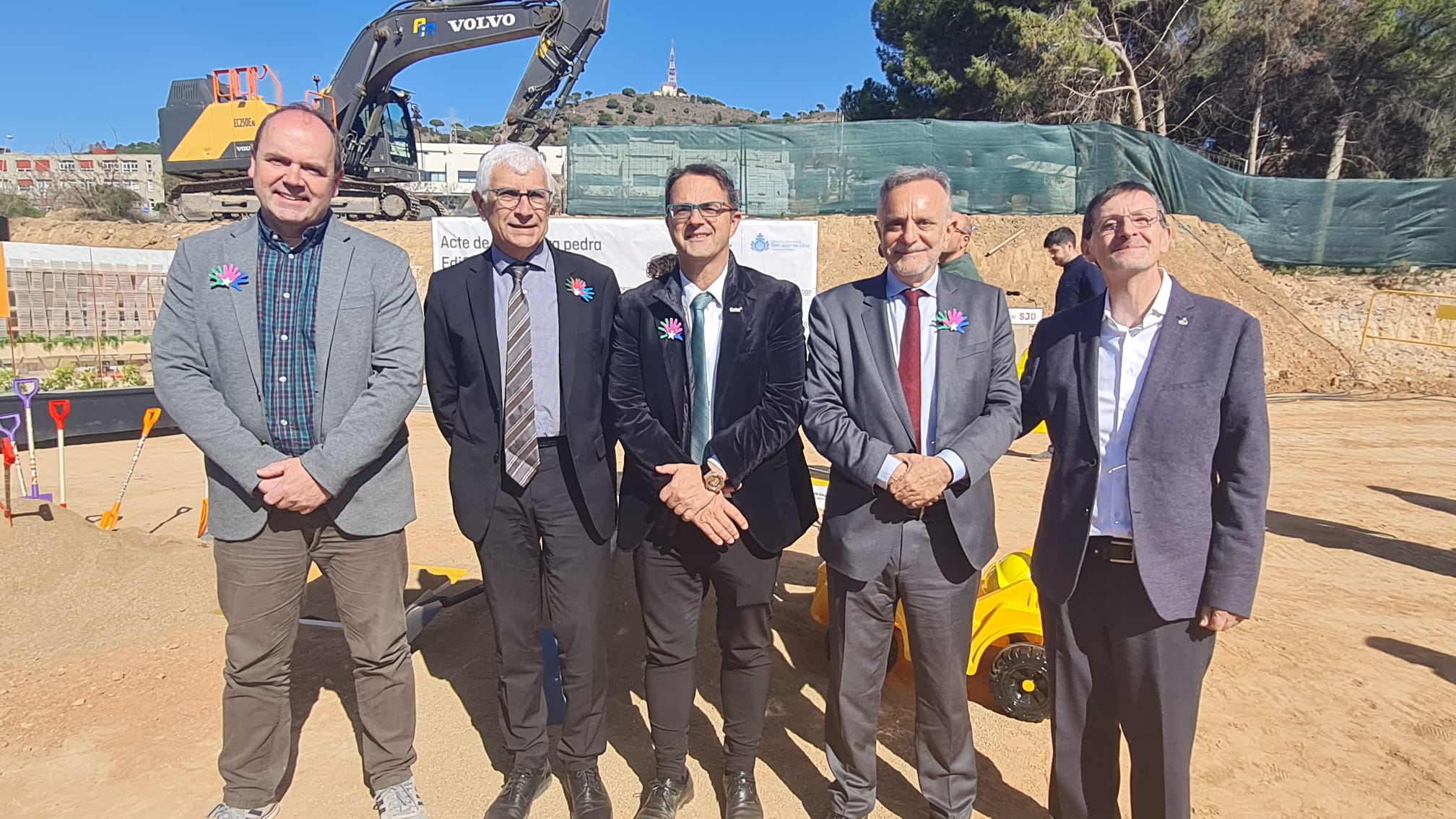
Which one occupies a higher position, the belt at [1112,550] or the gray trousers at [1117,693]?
the belt at [1112,550]

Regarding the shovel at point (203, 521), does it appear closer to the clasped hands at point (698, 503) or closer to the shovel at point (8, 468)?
the shovel at point (8, 468)

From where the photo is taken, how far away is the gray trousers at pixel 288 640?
96.7 inches

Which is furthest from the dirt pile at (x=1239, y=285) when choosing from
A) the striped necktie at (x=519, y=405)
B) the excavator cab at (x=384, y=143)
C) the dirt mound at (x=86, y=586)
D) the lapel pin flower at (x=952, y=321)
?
the lapel pin flower at (x=952, y=321)

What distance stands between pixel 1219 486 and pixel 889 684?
203 centimetres

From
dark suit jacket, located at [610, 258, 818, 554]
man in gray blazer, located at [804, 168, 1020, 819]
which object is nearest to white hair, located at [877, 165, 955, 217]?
man in gray blazer, located at [804, 168, 1020, 819]

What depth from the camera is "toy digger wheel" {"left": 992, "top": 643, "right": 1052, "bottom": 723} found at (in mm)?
3225

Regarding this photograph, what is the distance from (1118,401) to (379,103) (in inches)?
716

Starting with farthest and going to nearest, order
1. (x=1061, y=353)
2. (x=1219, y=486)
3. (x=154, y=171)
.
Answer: (x=154, y=171)
(x=1061, y=353)
(x=1219, y=486)

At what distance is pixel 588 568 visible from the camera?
2686 millimetres

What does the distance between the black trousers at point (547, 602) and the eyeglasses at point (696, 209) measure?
89cm

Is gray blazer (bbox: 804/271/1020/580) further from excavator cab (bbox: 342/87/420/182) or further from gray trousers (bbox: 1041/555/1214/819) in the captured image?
excavator cab (bbox: 342/87/420/182)

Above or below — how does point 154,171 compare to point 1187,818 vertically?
above

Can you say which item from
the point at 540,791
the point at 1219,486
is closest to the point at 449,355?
the point at 540,791

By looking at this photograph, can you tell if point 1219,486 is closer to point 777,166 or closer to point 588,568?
point 588,568
